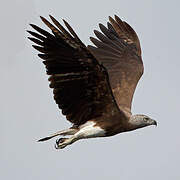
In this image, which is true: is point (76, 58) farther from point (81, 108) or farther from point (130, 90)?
point (130, 90)

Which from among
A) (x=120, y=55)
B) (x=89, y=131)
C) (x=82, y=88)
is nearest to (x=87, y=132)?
(x=89, y=131)

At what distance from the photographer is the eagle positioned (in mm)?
9547

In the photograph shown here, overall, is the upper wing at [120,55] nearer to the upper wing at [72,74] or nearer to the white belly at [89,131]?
the white belly at [89,131]

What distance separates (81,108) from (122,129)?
771mm

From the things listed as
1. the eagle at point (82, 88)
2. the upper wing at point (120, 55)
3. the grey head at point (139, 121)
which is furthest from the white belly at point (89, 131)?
the upper wing at point (120, 55)

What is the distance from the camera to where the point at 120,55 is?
13398 millimetres

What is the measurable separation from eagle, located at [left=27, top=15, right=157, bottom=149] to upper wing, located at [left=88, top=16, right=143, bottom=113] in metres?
0.02

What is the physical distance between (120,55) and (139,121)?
273cm

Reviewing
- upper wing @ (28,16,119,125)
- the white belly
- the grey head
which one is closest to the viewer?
upper wing @ (28,16,119,125)

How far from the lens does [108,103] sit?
10289 mm

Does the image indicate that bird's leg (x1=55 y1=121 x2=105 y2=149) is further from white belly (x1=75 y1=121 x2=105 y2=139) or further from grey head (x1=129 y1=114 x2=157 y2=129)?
grey head (x1=129 y1=114 x2=157 y2=129)

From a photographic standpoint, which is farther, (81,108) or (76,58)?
(81,108)

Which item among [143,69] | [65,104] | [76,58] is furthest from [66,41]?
[143,69]

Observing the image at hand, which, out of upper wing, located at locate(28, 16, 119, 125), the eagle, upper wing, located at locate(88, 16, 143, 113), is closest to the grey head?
the eagle
